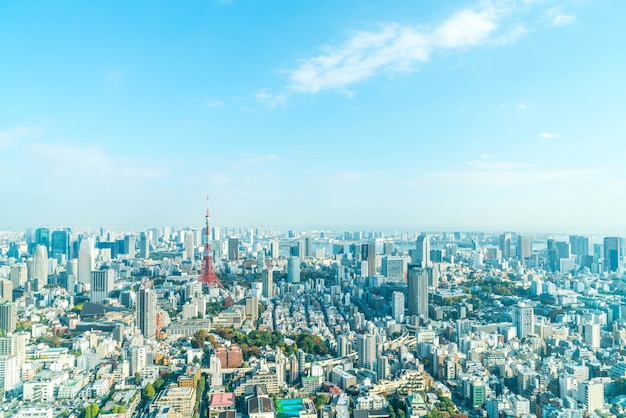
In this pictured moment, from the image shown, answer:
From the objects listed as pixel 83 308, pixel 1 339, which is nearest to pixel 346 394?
pixel 1 339

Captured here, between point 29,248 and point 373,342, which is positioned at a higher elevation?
point 29,248

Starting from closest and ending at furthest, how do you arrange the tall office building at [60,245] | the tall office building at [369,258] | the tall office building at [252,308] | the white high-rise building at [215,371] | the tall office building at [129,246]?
the white high-rise building at [215,371] → the tall office building at [252,308] → the tall office building at [369,258] → the tall office building at [60,245] → the tall office building at [129,246]

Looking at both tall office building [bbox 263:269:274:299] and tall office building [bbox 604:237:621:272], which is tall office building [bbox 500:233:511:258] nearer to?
tall office building [bbox 604:237:621:272]

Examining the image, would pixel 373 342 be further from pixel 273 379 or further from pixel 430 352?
pixel 273 379

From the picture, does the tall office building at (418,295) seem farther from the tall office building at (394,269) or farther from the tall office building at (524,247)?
the tall office building at (524,247)

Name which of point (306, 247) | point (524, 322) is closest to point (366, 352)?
point (524, 322)

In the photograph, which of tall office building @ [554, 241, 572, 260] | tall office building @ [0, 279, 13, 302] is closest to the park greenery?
tall office building @ [0, 279, 13, 302]

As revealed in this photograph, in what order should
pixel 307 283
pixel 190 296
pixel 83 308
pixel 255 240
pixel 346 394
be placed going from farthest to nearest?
pixel 255 240 → pixel 307 283 → pixel 190 296 → pixel 83 308 → pixel 346 394

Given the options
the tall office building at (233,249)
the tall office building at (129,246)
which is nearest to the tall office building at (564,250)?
the tall office building at (233,249)
